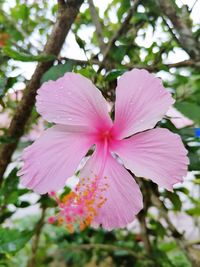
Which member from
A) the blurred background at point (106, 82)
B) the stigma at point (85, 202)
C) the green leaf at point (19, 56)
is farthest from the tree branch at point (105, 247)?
the green leaf at point (19, 56)

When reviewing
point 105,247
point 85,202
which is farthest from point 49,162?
point 105,247

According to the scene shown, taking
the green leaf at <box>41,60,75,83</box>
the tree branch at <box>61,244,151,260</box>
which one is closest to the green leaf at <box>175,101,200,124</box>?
the green leaf at <box>41,60,75,83</box>

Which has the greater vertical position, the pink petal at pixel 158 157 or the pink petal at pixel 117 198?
the pink petal at pixel 158 157

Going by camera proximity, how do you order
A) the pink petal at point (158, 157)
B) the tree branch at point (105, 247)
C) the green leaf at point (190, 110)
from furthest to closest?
1. the tree branch at point (105, 247)
2. the green leaf at point (190, 110)
3. the pink petal at point (158, 157)

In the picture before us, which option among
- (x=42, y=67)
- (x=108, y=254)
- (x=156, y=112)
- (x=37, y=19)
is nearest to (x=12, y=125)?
(x=42, y=67)

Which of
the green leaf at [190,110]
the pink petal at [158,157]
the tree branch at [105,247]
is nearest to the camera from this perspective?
the pink petal at [158,157]

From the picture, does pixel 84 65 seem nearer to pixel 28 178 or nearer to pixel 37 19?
pixel 28 178

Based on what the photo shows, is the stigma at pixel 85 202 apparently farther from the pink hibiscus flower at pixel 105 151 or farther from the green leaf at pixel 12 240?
the green leaf at pixel 12 240

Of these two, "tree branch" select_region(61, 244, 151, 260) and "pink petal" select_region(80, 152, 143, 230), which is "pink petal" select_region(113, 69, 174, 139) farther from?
"tree branch" select_region(61, 244, 151, 260)
